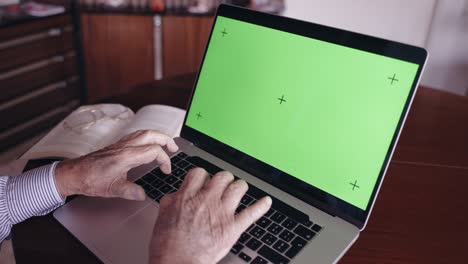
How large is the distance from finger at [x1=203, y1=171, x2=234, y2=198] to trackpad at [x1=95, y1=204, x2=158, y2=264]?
0.43 feet

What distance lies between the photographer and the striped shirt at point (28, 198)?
2.32 feet

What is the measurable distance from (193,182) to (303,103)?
0.25 metres

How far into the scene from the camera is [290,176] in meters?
0.73

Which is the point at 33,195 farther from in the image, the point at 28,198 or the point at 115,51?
the point at 115,51

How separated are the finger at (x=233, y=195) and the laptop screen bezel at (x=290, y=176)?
15cm

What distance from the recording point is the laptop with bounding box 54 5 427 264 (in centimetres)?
63

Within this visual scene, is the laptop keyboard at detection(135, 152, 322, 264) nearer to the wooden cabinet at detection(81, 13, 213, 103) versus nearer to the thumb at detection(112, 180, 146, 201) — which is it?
the thumb at detection(112, 180, 146, 201)

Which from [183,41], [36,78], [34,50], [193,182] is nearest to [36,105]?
[36,78]

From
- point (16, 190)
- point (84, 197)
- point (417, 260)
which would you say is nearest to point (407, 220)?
point (417, 260)

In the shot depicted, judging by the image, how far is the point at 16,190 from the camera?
735mm

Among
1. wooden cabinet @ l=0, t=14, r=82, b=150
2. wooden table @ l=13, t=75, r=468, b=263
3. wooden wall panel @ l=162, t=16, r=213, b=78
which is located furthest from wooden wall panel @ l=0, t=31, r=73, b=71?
wooden table @ l=13, t=75, r=468, b=263

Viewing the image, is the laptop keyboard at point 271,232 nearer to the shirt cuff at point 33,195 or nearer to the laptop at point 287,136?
the laptop at point 287,136

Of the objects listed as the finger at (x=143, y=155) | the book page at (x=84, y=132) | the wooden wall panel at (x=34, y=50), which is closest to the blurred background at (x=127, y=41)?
the wooden wall panel at (x=34, y=50)

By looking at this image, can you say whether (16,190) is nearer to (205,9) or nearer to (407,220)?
(407,220)
